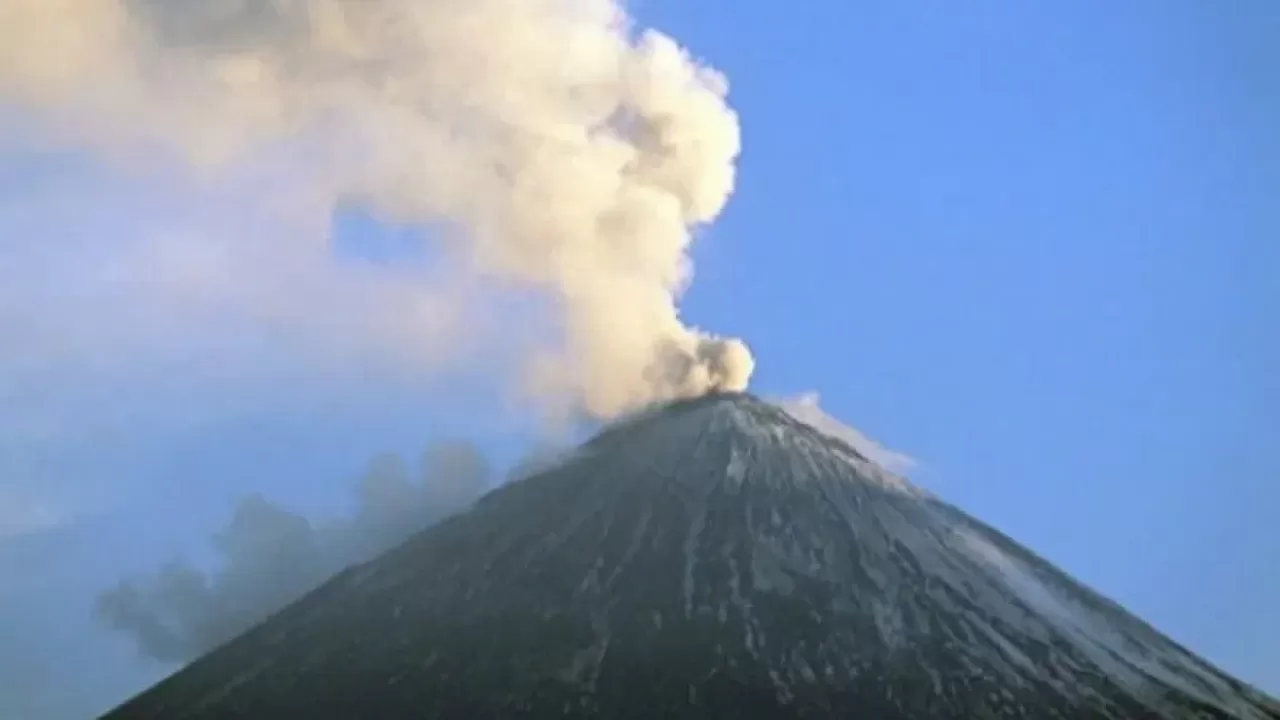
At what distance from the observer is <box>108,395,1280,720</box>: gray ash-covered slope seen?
1924 inches

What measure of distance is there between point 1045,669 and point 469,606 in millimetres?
20146

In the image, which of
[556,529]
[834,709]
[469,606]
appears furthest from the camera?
[556,529]

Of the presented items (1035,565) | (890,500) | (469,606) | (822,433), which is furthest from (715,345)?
(469,606)

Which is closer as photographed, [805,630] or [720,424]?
[805,630]

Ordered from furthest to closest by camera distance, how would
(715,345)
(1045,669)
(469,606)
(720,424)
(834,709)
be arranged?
(715,345)
(720,424)
(469,606)
(1045,669)
(834,709)

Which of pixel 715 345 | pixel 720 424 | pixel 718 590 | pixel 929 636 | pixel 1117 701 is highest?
pixel 715 345

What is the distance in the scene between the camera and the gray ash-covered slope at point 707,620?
48.9 meters

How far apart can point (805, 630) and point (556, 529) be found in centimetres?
1253

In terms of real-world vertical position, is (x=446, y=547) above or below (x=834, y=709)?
above

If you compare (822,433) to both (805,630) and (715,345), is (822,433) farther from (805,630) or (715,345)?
(805,630)

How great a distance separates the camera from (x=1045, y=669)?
51656mm

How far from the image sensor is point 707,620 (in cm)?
5288

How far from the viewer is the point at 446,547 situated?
6147cm

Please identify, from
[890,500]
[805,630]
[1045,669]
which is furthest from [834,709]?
[890,500]
